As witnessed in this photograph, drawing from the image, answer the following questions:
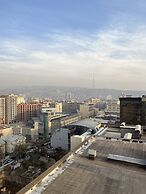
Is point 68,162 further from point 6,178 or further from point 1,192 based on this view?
point 6,178

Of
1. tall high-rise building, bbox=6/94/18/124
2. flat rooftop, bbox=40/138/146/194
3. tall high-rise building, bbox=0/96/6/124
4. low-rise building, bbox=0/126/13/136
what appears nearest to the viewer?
flat rooftop, bbox=40/138/146/194

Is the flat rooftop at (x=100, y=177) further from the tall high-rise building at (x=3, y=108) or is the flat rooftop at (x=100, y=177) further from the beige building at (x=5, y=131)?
the tall high-rise building at (x=3, y=108)

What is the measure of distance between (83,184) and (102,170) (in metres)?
1.39

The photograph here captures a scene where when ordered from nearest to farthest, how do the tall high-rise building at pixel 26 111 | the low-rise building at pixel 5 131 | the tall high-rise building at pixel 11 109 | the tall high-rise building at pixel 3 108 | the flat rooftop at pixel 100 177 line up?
the flat rooftop at pixel 100 177, the low-rise building at pixel 5 131, the tall high-rise building at pixel 3 108, the tall high-rise building at pixel 11 109, the tall high-rise building at pixel 26 111

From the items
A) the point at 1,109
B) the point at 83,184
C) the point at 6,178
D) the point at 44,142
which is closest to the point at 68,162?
the point at 83,184

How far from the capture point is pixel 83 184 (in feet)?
22.6

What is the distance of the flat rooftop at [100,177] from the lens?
6566 mm

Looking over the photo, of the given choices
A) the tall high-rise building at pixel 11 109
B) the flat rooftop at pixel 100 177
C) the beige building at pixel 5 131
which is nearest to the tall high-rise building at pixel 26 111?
the tall high-rise building at pixel 11 109

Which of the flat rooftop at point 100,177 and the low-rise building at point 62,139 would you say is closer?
the flat rooftop at point 100,177

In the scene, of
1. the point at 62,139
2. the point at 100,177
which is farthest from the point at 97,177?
the point at 62,139

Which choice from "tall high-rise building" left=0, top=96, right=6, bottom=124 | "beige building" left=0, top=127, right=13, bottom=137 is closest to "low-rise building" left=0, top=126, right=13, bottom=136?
"beige building" left=0, top=127, right=13, bottom=137

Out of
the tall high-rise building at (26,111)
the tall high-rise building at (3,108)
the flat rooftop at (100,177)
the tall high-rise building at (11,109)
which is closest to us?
the flat rooftop at (100,177)

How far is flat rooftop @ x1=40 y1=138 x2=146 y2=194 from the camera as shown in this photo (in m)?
6.57

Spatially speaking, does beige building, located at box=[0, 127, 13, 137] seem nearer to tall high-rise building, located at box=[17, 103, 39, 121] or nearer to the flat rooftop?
tall high-rise building, located at box=[17, 103, 39, 121]
